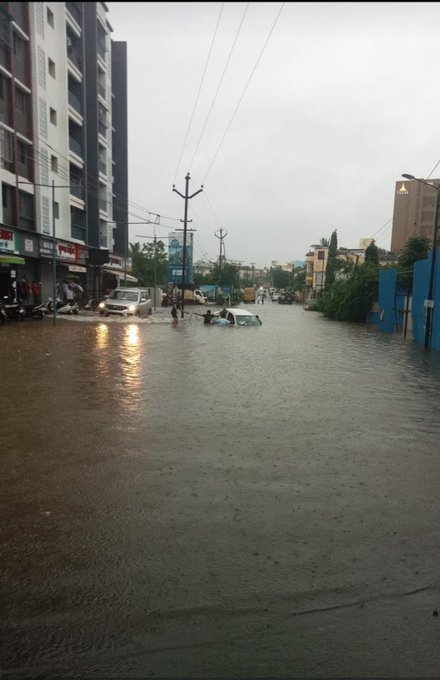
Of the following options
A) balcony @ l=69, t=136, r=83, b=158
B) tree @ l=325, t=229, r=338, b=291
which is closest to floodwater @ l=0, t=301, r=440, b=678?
balcony @ l=69, t=136, r=83, b=158

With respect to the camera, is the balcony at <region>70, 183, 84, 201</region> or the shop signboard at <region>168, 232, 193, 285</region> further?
the shop signboard at <region>168, 232, 193, 285</region>

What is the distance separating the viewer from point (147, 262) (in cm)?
7100

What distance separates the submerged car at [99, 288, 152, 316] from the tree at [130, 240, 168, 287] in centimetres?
3901

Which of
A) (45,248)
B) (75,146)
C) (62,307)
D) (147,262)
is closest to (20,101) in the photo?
(45,248)

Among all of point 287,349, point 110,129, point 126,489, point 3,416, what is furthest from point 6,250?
point 110,129

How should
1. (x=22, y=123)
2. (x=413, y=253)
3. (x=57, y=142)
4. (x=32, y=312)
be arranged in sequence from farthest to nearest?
(x=413, y=253) → (x=57, y=142) → (x=22, y=123) → (x=32, y=312)

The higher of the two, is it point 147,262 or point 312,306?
point 147,262

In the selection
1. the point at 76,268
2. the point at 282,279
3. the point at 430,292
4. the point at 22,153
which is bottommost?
the point at 430,292

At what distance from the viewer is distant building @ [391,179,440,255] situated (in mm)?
76125

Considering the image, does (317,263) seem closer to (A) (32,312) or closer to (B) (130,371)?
(A) (32,312)

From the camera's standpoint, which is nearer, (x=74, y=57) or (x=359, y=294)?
(x=74, y=57)

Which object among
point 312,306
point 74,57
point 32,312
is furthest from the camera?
point 312,306

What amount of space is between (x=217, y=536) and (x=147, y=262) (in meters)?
69.2

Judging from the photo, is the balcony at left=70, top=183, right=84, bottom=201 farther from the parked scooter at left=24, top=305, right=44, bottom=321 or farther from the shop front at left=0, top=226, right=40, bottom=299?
the parked scooter at left=24, top=305, right=44, bottom=321
